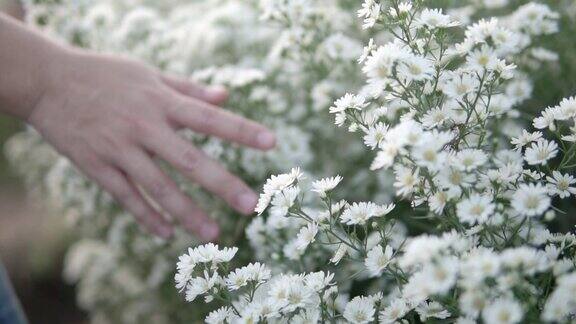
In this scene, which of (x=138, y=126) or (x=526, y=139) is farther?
(x=138, y=126)

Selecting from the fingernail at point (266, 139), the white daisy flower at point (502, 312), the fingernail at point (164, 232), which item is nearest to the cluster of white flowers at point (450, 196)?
the white daisy flower at point (502, 312)

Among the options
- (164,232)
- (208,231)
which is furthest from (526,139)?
(164,232)

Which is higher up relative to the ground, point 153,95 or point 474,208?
point 153,95

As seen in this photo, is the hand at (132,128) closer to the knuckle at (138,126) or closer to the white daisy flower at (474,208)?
the knuckle at (138,126)

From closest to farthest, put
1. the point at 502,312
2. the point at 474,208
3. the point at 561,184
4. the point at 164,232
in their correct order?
the point at 502,312, the point at 474,208, the point at 561,184, the point at 164,232

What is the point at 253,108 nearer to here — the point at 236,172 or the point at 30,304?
the point at 236,172

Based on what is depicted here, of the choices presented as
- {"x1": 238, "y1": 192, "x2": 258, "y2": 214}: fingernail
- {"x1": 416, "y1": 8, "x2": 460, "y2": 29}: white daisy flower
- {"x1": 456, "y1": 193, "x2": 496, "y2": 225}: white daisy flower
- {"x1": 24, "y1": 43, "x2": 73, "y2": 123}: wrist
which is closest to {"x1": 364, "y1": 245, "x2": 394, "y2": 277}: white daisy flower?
{"x1": 456, "y1": 193, "x2": 496, "y2": 225}: white daisy flower

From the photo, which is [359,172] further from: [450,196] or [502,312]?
[502,312]

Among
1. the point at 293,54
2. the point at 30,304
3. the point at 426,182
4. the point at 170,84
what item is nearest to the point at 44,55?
the point at 170,84
